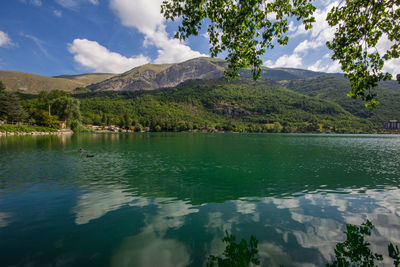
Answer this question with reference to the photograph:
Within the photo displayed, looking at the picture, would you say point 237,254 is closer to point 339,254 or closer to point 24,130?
point 339,254

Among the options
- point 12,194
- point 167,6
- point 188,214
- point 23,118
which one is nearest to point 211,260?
point 188,214

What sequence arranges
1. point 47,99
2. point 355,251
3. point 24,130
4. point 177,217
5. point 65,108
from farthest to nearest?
point 47,99 < point 65,108 < point 24,130 < point 177,217 < point 355,251

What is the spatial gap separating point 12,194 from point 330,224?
1638 centimetres

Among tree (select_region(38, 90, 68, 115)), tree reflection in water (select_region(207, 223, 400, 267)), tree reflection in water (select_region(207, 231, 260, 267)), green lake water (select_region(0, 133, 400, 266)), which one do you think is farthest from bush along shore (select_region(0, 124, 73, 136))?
tree reflection in water (select_region(207, 223, 400, 267))

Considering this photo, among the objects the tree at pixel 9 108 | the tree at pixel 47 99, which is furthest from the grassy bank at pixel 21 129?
the tree at pixel 47 99

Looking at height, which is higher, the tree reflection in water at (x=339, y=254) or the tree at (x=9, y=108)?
the tree at (x=9, y=108)

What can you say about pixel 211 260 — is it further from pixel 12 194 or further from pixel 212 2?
pixel 12 194

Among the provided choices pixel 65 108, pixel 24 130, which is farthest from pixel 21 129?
pixel 65 108

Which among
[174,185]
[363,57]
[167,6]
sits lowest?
[174,185]

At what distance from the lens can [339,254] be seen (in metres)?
5.90

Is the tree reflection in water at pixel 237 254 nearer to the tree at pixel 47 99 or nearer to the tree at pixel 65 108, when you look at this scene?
the tree at pixel 65 108

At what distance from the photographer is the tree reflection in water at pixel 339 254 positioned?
5.43m

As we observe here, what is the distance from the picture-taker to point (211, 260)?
5582 mm

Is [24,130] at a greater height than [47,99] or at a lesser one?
lesser
